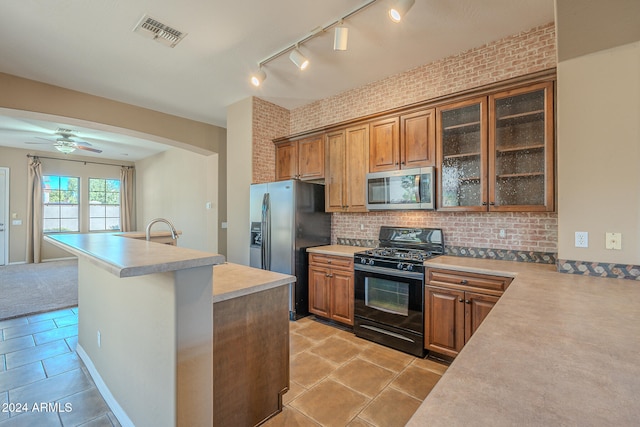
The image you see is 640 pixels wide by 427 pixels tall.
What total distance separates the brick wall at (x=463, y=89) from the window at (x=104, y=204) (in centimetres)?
813

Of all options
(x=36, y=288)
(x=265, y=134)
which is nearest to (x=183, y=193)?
(x=36, y=288)

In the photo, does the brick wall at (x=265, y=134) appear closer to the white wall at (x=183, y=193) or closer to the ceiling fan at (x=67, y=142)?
the white wall at (x=183, y=193)

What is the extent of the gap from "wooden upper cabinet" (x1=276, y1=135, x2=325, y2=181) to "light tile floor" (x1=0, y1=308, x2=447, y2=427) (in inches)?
85.7

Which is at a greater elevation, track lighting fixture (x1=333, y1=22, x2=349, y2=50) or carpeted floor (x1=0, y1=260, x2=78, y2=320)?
track lighting fixture (x1=333, y1=22, x2=349, y2=50)

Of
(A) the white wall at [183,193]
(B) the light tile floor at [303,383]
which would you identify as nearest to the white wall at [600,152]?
(B) the light tile floor at [303,383]

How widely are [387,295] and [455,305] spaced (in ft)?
2.18

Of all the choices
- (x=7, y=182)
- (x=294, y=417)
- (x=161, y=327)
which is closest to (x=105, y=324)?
(x=161, y=327)

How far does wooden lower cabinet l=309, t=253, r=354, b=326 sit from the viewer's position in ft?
11.1

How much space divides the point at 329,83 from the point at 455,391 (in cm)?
383

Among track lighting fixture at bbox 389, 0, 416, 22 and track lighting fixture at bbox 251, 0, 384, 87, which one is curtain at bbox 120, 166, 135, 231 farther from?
track lighting fixture at bbox 389, 0, 416, 22

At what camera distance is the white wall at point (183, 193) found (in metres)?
5.58

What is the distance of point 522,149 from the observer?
8.48 ft

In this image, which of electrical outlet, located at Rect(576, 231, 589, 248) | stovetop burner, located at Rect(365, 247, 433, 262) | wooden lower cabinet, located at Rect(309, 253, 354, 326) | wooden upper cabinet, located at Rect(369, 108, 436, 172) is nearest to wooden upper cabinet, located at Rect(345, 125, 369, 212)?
wooden upper cabinet, located at Rect(369, 108, 436, 172)

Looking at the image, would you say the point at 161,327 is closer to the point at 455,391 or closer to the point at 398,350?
the point at 455,391
